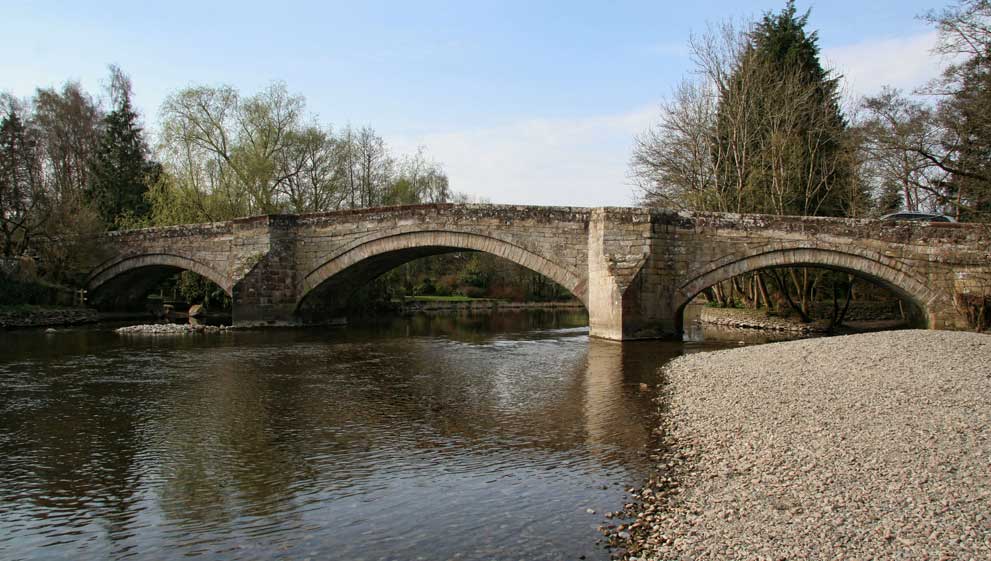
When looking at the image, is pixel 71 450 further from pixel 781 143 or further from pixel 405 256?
pixel 781 143

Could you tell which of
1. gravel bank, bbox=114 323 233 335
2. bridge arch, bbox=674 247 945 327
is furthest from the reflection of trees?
bridge arch, bbox=674 247 945 327

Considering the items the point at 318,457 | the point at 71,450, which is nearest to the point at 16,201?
the point at 71,450

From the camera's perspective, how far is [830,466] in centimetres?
519

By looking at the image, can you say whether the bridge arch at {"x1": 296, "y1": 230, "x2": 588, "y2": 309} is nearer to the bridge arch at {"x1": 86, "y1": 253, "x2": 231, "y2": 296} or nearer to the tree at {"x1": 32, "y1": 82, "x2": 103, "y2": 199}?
the bridge arch at {"x1": 86, "y1": 253, "x2": 231, "y2": 296}

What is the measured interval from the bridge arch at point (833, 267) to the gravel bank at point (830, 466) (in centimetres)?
699

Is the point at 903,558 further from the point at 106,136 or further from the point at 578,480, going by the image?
the point at 106,136

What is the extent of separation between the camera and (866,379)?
8344 mm

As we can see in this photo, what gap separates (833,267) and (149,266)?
72.9 feet

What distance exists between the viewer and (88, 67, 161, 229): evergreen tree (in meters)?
34.3

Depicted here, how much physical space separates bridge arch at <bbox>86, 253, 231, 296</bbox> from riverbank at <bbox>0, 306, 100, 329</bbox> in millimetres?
1375

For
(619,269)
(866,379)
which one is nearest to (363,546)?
(866,379)

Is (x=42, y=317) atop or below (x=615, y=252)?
below

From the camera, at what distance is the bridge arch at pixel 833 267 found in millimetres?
15984

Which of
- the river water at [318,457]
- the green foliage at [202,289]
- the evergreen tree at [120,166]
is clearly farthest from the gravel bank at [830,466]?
the evergreen tree at [120,166]
